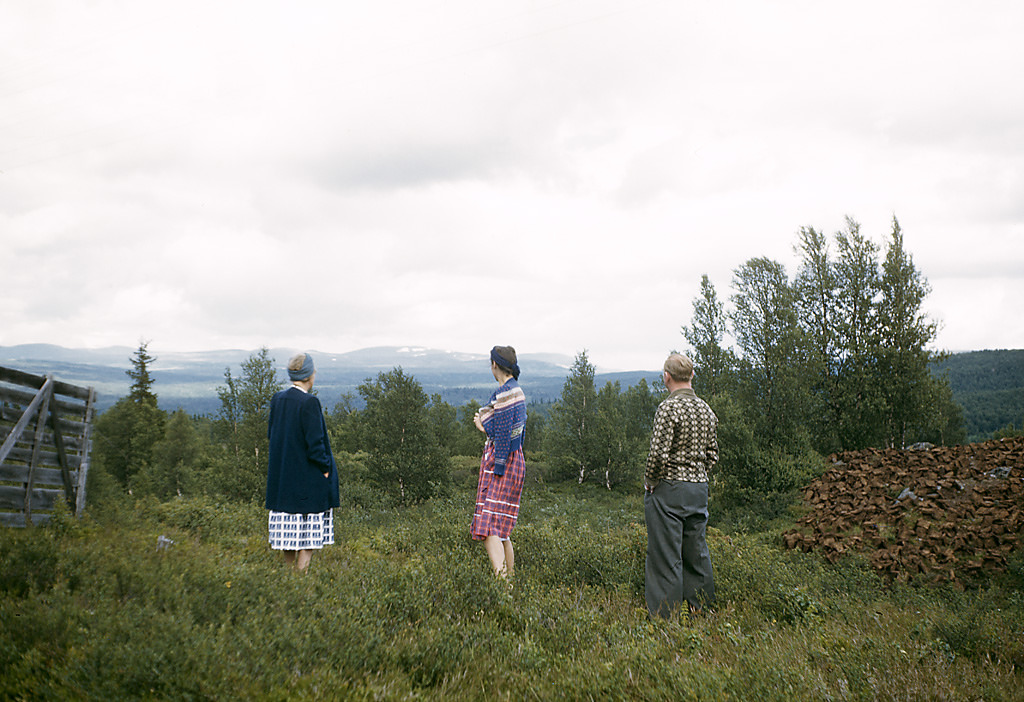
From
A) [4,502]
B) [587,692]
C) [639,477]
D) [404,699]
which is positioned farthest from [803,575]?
[639,477]

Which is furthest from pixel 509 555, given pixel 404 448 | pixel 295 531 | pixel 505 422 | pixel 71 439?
pixel 404 448

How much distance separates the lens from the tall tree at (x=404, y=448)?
19.9m

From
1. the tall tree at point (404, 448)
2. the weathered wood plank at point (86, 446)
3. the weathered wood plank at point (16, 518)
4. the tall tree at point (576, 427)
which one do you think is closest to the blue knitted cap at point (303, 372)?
the weathered wood plank at point (16, 518)

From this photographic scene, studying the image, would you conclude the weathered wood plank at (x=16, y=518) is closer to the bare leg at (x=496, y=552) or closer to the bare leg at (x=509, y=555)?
the bare leg at (x=496, y=552)

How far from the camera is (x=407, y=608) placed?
4.25 metres

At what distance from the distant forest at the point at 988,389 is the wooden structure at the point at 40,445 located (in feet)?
200

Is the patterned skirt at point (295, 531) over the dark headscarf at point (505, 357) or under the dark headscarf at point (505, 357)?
under

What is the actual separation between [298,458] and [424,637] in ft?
Answer: 9.54

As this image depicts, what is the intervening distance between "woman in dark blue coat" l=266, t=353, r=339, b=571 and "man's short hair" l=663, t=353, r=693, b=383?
3.60 m

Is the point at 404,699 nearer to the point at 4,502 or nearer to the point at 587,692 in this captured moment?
the point at 587,692

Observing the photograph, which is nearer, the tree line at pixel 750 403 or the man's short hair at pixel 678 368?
the man's short hair at pixel 678 368

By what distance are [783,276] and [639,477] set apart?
11.5m

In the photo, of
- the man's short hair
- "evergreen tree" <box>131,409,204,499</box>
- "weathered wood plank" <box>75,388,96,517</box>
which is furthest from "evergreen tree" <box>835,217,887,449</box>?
"evergreen tree" <box>131,409,204,499</box>

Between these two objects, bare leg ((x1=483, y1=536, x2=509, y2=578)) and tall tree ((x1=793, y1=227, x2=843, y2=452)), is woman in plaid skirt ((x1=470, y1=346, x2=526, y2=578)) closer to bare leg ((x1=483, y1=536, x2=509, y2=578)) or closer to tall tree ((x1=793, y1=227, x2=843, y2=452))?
bare leg ((x1=483, y1=536, x2=509, y2=578))
